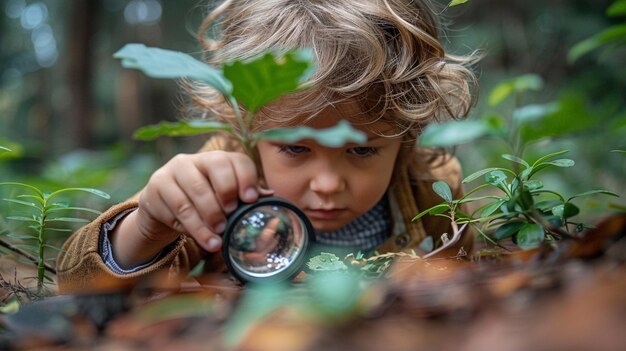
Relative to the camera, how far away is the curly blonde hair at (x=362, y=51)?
200 centimetres

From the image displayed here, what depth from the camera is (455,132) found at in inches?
35.0

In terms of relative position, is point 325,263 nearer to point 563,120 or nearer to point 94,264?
point 563,120

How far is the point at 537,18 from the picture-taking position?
6863mm

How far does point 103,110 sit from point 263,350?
13417 millimetres

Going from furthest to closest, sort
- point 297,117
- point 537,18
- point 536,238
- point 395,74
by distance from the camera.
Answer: point 537,18, point 395,74, point 297,117, point 536,238

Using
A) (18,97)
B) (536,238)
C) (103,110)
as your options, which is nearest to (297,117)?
(536,238)

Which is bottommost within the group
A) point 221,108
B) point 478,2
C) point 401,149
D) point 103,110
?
point 103,110

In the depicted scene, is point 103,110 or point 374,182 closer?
point 374,182

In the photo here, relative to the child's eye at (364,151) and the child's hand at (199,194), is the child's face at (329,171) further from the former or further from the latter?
the child's hand at (199,194)

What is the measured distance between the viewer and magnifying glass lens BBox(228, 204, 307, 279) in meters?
1.32

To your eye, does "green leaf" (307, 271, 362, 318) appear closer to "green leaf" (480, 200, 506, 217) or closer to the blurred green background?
the blurred green background

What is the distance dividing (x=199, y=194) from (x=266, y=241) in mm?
201

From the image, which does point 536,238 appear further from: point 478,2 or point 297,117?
point 478,2

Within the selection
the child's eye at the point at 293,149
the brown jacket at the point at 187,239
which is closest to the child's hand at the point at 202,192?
the brown jacket at the point at 187,239
